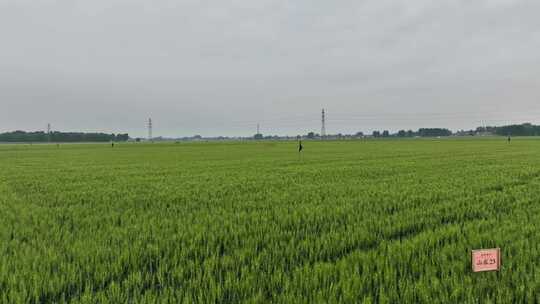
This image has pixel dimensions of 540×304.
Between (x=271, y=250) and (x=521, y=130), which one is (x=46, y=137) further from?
(x=521, y=130)

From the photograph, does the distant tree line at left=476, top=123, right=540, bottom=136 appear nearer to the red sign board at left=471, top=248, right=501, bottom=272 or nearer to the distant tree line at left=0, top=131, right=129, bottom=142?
the red sign board at left=471, top=248, right=501, bottom=272

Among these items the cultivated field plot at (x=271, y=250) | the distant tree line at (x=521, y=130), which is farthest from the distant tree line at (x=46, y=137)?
the distant tree line at (x=521, y=130)

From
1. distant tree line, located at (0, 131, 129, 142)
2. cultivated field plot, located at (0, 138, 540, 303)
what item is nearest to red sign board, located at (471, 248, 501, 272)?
cultivated field plot, located at (0, 138, 540, 303)

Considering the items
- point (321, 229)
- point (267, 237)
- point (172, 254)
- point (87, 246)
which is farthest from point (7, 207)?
point (321, 229)

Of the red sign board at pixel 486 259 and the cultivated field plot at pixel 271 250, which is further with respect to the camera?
the cultivated field plot at pixel 271 250

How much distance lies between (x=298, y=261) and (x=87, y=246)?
3.31 m

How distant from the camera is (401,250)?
430cm

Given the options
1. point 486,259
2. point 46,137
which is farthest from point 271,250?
point 46,137

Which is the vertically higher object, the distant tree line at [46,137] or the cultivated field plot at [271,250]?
the distant tree line at [46,137]

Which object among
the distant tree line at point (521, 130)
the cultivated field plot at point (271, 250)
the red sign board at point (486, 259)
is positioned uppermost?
the distant tree line at point (521, 130)

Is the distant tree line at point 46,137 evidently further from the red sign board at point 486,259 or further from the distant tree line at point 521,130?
the distant tree line at point 521,130

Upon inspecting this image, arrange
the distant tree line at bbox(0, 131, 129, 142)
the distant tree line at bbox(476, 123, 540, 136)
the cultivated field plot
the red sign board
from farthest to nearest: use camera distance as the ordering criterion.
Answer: the distant tree line at bbox(476, 123, 540, 136) < the distant tree line at bbox(0, 131, 129, 142) < the cultivated field plot < the red sign board

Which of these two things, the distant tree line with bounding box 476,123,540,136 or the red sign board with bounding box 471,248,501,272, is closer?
the red sign board with bounding box 471,248,501,272

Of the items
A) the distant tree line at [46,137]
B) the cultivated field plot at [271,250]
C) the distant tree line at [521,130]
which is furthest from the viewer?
the distant tree line at [521,130]
